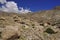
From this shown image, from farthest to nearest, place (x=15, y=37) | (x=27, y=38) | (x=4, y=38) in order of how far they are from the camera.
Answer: (x=27, y=38) → (x=15, y=37) → (x=4, y=38)

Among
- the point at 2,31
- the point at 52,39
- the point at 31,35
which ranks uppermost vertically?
the point at 2,31

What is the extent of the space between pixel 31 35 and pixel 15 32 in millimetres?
3526

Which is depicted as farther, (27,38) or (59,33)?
(59,33)

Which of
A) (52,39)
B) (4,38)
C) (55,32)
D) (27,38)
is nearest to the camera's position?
(4,38)

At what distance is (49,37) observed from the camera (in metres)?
20.8

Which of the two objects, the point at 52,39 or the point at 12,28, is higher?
the point at 12,28

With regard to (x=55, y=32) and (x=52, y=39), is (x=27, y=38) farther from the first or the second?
(x=55, y=32)

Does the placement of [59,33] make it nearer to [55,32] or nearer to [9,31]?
[55,32]

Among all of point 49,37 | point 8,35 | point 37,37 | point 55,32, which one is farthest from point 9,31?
point 55,32

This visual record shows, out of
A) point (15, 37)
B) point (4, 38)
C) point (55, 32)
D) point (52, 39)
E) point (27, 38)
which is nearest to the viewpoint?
point (4, 38)

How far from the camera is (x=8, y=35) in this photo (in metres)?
13.8

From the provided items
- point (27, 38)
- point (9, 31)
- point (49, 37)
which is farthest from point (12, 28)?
point (49, 37)

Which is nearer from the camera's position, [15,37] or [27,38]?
[15,37]

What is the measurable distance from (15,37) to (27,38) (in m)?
2.29
